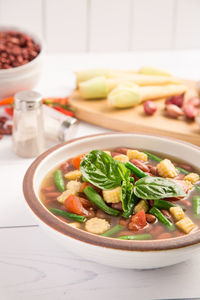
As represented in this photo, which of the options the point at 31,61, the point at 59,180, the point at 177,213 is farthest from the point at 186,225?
the point at 31,61

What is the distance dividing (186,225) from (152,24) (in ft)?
10.9

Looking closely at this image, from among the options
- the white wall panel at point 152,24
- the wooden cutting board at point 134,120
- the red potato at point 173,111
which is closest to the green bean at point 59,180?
the wooden cutting board at point 134,120

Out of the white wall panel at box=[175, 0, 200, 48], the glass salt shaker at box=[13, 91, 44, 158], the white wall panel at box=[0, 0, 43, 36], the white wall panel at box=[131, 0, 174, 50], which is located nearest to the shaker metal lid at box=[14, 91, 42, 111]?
the glass salt shaker at box=[13, 91, 44, 158]

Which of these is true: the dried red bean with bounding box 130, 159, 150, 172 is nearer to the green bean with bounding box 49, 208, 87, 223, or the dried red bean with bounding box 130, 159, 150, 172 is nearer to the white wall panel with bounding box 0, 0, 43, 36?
the green bean with bounding box 49, 208, 87, 223

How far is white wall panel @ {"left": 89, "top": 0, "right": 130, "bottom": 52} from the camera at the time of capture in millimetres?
4332

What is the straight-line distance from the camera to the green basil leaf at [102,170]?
1.54 metres

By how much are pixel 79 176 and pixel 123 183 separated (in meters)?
0.30

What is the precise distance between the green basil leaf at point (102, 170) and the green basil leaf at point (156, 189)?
0.25 ft

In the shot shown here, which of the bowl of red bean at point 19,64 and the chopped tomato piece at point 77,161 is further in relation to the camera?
the bowl of red bean at point 19,64

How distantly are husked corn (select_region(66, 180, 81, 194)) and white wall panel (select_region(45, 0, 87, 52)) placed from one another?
9.42 feet

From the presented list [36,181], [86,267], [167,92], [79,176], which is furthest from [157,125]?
[86,267]

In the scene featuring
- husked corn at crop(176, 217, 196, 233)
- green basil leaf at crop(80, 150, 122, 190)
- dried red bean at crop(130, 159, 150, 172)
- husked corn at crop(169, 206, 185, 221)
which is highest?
green basil leaf at crop(80, 150, 122, 190)

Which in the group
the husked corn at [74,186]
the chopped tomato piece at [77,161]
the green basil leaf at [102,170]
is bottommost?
the husked corn at [74,186]

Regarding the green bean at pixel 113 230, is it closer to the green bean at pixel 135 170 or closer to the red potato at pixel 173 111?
the green bean at pixel 135 170
